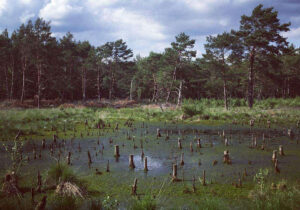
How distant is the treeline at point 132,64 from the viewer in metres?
37.0

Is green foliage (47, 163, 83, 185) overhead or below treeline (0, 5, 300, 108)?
below

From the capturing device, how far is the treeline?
37.0 metres

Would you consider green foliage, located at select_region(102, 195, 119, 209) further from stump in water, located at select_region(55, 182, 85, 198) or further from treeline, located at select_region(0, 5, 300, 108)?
treeline, located at select_region(0, 5, 300, 108)

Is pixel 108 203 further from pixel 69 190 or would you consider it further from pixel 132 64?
pixel 132 64

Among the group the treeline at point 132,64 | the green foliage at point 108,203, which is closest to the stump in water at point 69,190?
the green foliage at point 108,203

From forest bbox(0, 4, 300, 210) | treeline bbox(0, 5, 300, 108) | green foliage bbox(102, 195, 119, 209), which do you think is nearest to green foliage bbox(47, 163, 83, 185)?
forest bbox(0, 4, 300, 210)

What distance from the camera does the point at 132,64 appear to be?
214 ft

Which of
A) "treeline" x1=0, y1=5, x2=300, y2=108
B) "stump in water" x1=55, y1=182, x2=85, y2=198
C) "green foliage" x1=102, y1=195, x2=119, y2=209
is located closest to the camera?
"green foliage" x1=102, y1=195, x2=119, y2=209

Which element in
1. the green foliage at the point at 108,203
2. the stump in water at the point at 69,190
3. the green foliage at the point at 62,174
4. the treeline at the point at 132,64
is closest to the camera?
the green foliage at the point at 108,203

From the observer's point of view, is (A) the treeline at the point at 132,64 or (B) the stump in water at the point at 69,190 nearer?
(B) the stump in water at the point at 69,190

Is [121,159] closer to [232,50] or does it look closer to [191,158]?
[191,158]

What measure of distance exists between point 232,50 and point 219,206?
3749 cm

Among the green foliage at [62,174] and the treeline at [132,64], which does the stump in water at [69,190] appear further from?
the treeline at [132,64]

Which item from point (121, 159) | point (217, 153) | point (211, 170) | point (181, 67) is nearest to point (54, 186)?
→ point (121, 159)
